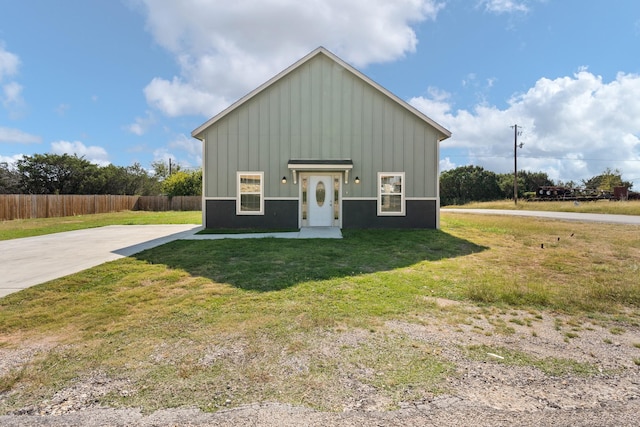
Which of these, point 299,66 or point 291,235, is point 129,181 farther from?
point 291,235

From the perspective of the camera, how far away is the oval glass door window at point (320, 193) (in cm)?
1277

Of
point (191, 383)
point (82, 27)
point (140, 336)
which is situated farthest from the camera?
point (82, 27)

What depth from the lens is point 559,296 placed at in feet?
15.9

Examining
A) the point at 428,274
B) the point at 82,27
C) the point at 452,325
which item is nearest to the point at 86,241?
the point at 82,27

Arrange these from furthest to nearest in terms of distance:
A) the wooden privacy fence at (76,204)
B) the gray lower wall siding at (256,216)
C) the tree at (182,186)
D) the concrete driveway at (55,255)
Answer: the tree at (182,186)
the wooden privacy fence at (76,204)
the gray lower wall siding at (256,216)
the concrete driveway at (55,255)

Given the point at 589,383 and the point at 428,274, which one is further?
the point at 428,274

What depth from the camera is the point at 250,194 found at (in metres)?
12.6

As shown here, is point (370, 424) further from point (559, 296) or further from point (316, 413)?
point (559, 296)

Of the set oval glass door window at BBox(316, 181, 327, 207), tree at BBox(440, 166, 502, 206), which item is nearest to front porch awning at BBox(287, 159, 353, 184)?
oval glass door window at BBox(316, 181, 327, 207)

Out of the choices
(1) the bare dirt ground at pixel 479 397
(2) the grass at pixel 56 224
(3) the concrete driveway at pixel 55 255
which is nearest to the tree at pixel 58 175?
(2) the grass at pixel 56 224

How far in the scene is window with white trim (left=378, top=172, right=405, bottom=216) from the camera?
12648 mm

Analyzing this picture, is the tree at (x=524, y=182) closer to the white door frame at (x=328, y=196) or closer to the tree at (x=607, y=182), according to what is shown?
the tree at (x=607, y=182)

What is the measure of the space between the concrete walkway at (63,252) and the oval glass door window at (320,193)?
43.7 inches

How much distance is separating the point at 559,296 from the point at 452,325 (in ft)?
7.51
